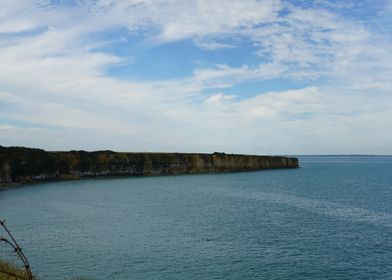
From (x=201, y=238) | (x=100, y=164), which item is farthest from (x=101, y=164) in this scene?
(x=201, y=238)

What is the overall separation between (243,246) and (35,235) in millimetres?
20733

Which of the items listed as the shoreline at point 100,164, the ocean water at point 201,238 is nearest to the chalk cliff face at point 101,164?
the shoreline at point 100,164

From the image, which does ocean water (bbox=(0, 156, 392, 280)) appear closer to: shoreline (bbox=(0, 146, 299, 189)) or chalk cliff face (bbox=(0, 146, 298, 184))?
shoreline (bbox=(0, 146, 299, 189))

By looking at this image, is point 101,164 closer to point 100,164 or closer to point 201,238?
point 100,164

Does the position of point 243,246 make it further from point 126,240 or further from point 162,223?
point 162,223

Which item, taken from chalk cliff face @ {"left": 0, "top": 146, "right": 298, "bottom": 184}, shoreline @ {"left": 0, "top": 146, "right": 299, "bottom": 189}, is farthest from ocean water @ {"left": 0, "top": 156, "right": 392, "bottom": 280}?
chalk cliff face @ {"left": 0, "top": 146, "right": 298, "bottom": 184}

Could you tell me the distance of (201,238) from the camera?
3959 cm

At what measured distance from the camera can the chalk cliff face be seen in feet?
345

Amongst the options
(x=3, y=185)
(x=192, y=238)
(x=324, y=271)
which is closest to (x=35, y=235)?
(x=192, y=238)

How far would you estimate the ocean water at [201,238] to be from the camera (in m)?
29.0

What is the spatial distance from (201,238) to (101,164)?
100158 millimetres

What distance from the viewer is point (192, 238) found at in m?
39.4

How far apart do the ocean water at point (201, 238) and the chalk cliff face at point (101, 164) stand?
37780mm

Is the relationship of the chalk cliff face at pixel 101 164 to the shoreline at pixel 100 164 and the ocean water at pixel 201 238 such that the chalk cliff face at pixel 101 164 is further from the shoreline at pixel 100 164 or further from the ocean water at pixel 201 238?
the ocean water at pixel 201 238
